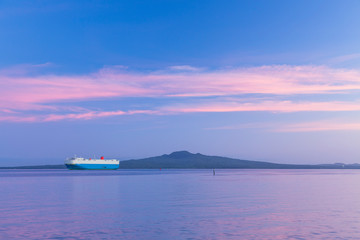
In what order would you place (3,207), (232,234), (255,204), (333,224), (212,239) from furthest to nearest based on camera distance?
1. (255,204)
2. (3,207)
3. (333,224)
4. (232,234)
5. (212,239)

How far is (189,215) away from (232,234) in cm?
829

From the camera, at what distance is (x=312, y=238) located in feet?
77.1

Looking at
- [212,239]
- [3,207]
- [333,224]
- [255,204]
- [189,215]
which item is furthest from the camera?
[255,204]

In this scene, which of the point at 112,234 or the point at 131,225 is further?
the point at 131,225

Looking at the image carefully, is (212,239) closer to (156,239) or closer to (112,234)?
(156,239)

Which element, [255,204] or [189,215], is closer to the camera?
[189,215]

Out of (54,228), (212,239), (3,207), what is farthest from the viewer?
(3,207)

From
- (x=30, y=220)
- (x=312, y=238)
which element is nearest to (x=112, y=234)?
(x=30, y=220)

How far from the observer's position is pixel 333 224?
1121 inches

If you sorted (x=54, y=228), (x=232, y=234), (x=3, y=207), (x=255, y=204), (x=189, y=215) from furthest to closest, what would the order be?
1. (x=255, y=204)
2. (x=3, y=207)
3. (x=189, y=215)
4. (x=54, y=228)
5. (x=232, y=234)

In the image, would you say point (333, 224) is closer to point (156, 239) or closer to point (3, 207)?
point (156, 239)

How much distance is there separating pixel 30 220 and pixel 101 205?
35.9 ft

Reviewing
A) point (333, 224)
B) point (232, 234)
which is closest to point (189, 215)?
point (232, 234)

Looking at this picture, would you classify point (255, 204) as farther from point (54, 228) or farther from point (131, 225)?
point (54, 228)
